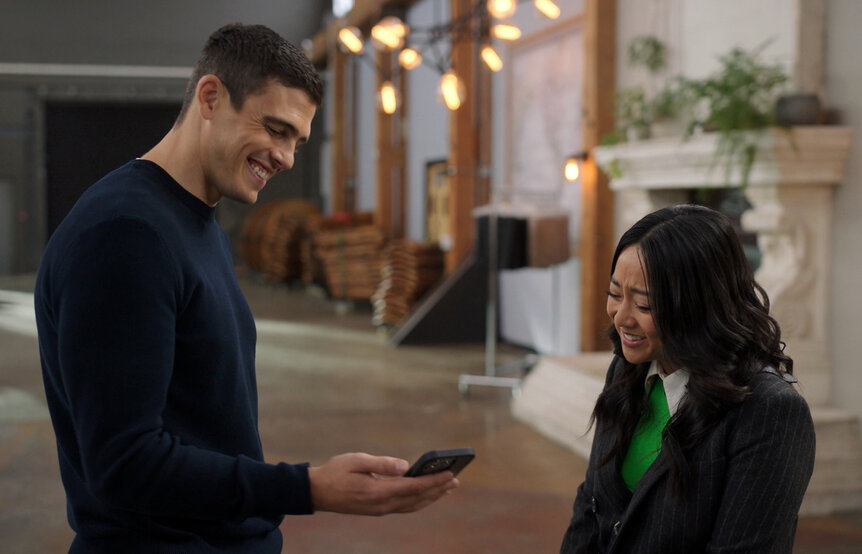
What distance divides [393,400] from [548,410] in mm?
1456

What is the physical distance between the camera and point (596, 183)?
313 inches

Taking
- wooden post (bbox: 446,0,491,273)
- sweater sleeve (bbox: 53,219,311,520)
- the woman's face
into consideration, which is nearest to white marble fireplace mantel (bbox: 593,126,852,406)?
the woman's face

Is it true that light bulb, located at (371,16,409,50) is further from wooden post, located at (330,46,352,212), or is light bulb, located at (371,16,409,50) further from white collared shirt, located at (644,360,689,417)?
wooden post, located at (330,46,352,212)

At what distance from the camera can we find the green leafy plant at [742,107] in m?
5.33

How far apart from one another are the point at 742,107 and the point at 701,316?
12.4ft

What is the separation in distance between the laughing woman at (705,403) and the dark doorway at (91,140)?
8.45 metres

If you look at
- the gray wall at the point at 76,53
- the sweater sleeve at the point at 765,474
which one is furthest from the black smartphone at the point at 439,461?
the gray wall at the point at 76,53

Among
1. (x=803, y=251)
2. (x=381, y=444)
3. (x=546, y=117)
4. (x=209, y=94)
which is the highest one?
(x=546, y=117)

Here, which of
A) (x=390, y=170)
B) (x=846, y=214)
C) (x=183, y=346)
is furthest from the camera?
(x=390, y=170)

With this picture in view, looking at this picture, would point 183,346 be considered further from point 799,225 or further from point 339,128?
point 339,128

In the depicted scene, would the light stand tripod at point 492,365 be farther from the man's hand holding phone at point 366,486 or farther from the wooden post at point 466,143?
the man's hand holding phone at point 366,486

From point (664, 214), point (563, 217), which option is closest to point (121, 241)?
point (664, 214)

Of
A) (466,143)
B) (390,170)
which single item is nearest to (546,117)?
(466,143)

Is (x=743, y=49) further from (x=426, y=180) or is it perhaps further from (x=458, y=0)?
(x=426, y=180)
